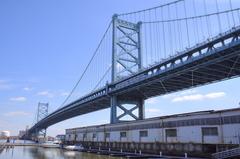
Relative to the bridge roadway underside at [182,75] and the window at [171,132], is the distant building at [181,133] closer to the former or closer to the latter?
the window at [171,132]

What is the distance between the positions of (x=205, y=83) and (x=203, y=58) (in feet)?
46.1

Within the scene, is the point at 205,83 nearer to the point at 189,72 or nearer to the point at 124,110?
the point at 189,72

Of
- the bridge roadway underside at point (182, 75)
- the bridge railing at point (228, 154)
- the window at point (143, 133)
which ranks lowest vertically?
the bridge railing at point (228, 154)

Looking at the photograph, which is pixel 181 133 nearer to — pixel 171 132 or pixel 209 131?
pixel 171 132

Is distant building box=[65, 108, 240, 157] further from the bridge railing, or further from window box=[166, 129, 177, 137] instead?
the bridge railing

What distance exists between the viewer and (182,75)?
167ft

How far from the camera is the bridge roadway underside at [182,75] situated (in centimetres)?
4069

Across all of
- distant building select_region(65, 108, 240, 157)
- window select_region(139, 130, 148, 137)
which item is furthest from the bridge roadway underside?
window select_region(139, 130, 148, 137)

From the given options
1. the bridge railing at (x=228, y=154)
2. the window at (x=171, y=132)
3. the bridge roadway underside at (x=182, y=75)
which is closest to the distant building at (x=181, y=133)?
the window at (x=171, y=132)

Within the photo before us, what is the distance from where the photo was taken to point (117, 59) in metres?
71.2

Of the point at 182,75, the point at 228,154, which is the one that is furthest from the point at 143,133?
the point at 228,154

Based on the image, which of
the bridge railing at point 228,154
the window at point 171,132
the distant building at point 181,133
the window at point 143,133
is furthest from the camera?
the window at point 143,133

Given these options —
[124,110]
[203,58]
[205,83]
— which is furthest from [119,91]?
[203,58]

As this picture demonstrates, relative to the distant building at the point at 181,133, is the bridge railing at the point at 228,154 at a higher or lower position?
lower
